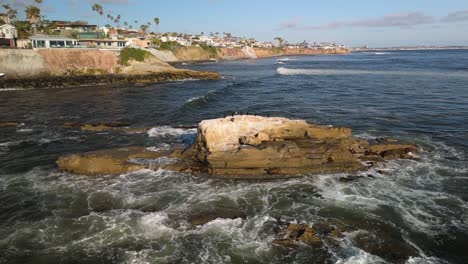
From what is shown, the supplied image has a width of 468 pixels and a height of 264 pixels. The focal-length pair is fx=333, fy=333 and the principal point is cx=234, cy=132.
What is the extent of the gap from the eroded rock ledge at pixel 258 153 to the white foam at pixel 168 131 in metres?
6.33

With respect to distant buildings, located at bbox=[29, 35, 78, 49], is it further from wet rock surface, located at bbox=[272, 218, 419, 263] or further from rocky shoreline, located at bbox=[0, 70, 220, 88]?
wet rock surface, located at bbox=[272, 218, 419, 263]

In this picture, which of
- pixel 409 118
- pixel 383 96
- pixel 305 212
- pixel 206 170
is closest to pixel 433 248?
pixel 305 212

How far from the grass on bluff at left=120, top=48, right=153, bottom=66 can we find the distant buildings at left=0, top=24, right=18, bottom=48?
2397 centimetres

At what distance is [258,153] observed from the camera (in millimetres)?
20234

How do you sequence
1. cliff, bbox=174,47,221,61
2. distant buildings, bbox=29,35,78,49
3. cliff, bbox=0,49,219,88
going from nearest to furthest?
cliff, bbox=0,49,219,88, distant buildings, bbox=29,35,78,49, cliff, bbox=174,47,221,61

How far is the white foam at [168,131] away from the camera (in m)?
30.1

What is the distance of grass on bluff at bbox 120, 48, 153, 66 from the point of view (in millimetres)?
83562

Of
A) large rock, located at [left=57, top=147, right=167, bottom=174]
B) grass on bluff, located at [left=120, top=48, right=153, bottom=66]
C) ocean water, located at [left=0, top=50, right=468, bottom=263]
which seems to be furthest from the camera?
grass on bluff, located at [left=120, top=48, right=153, bottom=66]

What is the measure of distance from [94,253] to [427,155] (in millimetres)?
22269

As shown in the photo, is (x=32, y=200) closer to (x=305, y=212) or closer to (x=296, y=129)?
(x=305, y=212)

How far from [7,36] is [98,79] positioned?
2823cm

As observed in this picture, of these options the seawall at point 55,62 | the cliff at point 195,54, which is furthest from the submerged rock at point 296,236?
the cliff at point 195,54

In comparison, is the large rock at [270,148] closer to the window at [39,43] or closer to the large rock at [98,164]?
the large rock at [98,164]

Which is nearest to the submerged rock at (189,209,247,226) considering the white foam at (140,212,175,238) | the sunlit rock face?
the white foam at (140,212,175,238)
